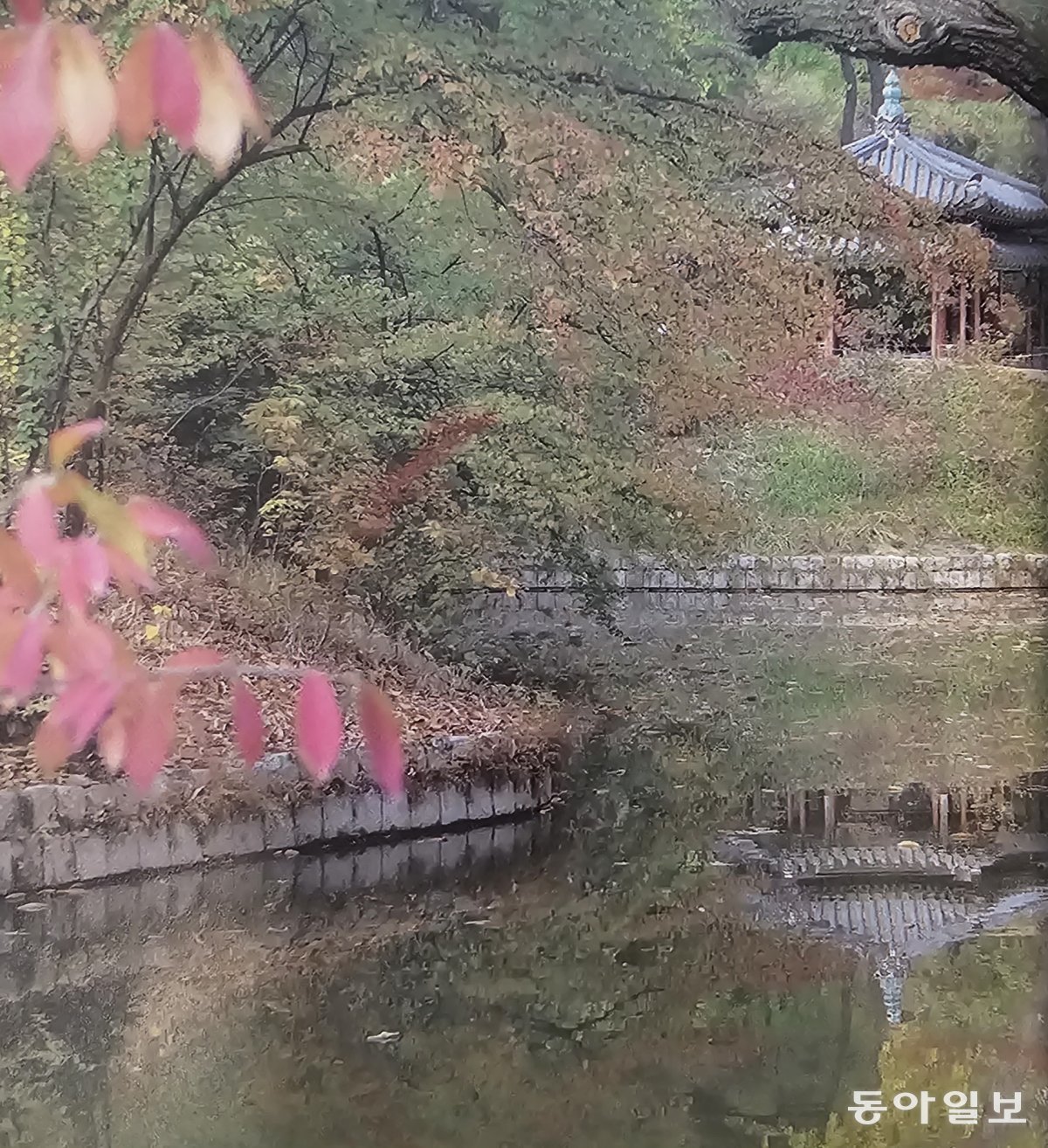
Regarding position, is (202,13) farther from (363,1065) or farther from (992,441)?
(363,1065)

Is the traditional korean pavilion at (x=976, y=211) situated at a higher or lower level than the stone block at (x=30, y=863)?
higher

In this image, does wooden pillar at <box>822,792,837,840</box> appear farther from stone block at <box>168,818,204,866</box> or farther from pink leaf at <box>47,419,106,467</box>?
pink leaf at <box>47,419,106,467</box>

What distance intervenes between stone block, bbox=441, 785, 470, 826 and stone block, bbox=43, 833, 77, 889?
0.37m

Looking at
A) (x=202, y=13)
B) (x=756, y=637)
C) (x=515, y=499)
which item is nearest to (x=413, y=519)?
(x=515, y=499)

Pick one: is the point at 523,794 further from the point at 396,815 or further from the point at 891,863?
the point at 891,863

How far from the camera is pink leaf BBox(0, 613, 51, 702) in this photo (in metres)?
1.00

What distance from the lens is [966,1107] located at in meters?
1.11

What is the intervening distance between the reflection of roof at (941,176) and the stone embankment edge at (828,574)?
35 cm

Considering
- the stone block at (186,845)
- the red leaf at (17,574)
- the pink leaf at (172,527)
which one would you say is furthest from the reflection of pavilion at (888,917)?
the red leaf at (17,574)

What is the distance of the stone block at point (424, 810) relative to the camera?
109 centimetres

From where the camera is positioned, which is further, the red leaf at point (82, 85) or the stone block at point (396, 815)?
the stone block at point (396, 815)

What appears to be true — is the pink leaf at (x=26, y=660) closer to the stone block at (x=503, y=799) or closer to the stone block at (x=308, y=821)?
the stone block at (x=308, y=821)

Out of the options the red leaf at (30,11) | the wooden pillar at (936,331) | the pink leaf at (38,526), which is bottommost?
the pink leaf at (38,526)

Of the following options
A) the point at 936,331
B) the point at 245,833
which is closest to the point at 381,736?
the point at 245,833
